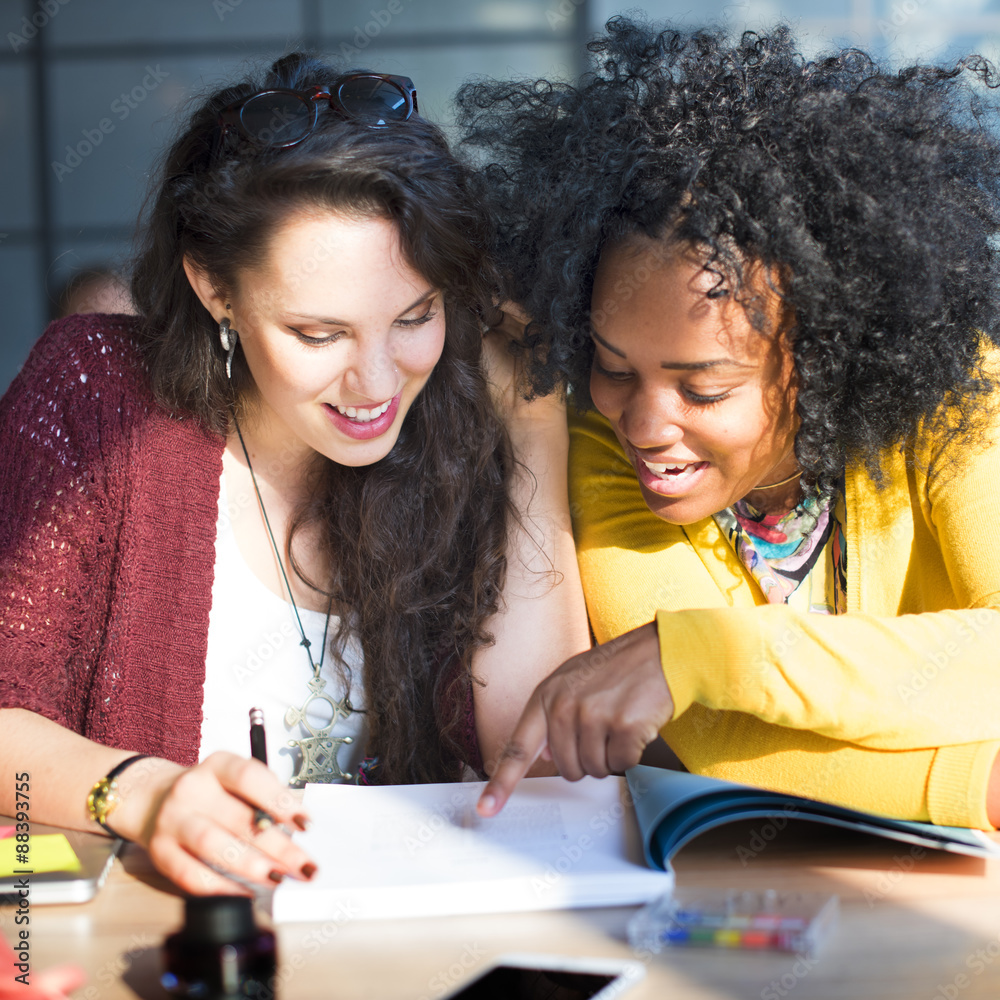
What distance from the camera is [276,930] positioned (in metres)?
0.75

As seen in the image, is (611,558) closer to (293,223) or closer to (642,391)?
(642,391)

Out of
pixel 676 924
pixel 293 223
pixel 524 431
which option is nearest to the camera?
pixel 676 924

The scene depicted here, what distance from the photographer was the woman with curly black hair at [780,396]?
3.14ft

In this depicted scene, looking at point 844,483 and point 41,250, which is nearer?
point 844,483

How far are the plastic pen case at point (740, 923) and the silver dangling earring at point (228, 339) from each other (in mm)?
907

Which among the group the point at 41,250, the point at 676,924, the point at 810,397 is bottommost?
the point at 676,924

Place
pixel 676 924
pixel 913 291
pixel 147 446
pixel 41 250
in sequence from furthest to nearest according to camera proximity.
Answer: pixel 41 250, pixel 147 446, pixel 913 291, pixel 676 924

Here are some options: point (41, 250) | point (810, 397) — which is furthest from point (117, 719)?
point (41, 250)

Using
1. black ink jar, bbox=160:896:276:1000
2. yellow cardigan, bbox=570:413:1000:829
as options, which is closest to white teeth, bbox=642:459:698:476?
yellow cardigan, bbox=570:413:1000:829

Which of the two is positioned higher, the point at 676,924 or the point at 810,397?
the point at 810,397

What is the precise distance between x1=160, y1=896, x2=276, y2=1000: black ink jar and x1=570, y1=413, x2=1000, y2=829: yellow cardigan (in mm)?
443

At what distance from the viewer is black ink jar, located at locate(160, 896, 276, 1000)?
0.64 metres

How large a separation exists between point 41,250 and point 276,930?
4326 millimetres

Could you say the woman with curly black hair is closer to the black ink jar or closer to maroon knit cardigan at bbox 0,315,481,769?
the black ink jar
